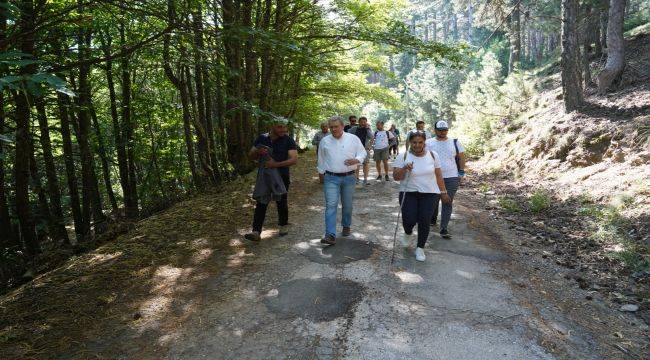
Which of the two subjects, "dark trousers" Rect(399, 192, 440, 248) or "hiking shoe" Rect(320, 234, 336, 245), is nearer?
"dark trousers" Rect(399, 192, 440, 248)

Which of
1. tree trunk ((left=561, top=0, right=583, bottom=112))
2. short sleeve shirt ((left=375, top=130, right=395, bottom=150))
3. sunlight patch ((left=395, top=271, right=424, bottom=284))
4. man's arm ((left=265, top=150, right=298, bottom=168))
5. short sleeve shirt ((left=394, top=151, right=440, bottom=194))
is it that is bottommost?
sunlight patch ((left=395, top=271, right=424, bottom=284))

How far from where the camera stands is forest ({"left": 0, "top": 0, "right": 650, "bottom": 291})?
5.56 metres

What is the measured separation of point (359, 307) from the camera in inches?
164

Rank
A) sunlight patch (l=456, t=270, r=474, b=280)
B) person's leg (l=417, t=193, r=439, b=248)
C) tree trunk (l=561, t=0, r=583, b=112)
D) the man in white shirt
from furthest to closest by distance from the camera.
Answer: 1. tree trunk (l=561, t=0, r=583, b=112)
2. the man in white shirt
3. person's leg (l=417, t=193, r=439, b=248)
4. sunlight patch (l=456, t=270, r=474, b=280)

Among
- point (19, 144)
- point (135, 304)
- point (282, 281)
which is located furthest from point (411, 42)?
point (19, 144)

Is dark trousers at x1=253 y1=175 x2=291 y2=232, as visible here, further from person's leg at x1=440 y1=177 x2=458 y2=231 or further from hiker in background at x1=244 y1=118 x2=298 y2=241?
person's leg at x1=440 y1=177 x2=458 y2=231

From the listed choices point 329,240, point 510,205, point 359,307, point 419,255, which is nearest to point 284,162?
point 329,240

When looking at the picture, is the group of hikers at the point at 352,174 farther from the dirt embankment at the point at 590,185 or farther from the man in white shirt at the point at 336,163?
the dirt embankment at the point at 590,185

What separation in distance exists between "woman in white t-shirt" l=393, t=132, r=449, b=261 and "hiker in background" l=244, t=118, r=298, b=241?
5.76 feet

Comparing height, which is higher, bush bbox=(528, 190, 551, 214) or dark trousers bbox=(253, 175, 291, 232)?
dark trousers bbox=(253, 175, 291, 232)

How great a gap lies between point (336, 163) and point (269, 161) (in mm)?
1072

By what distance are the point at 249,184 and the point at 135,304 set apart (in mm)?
6936

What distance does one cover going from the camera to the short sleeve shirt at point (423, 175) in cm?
542

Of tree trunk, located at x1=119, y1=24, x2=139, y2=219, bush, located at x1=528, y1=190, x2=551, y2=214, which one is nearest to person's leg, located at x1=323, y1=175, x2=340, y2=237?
bush, located at x1=528, y1=190, x2=551, y2=214
